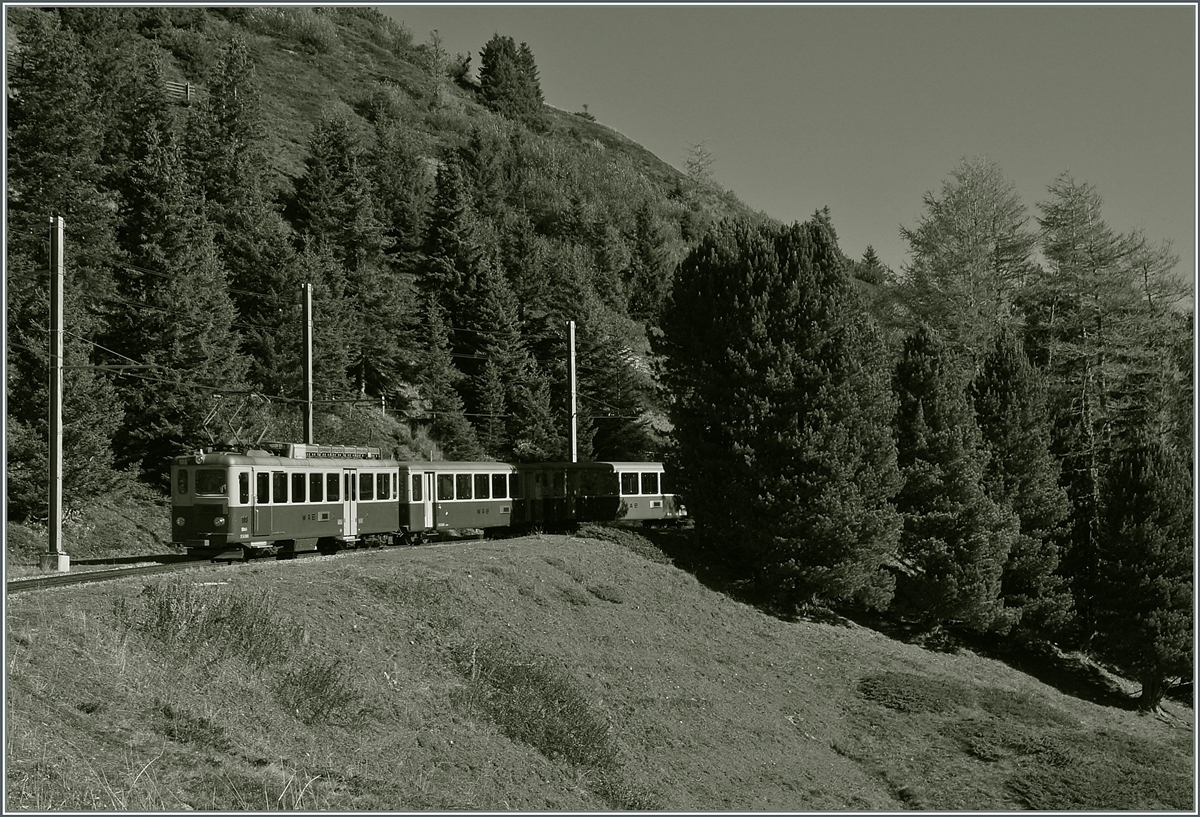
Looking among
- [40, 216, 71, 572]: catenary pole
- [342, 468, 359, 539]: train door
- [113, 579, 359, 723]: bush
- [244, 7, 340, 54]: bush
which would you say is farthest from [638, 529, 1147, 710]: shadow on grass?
[244, 7, 340, 54]: bush

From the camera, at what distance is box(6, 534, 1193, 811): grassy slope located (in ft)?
36.9

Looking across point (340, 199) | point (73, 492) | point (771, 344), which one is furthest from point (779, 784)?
point (340, 199)

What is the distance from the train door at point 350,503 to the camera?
2884cm

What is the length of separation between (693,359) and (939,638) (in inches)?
512

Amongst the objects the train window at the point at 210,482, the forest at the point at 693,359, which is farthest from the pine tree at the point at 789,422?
the train window at the point at 210,482

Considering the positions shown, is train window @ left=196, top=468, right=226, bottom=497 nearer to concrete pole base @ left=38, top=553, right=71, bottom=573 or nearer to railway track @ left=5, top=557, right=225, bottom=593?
railway track @ left=5, top=557, right=225, bottom=593

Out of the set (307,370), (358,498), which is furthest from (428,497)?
(307,370)

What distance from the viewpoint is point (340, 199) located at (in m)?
59.5

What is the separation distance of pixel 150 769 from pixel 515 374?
4462 cm

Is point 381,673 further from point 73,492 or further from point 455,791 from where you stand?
point 73,492

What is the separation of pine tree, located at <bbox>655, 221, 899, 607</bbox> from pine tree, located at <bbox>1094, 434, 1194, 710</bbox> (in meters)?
10.5

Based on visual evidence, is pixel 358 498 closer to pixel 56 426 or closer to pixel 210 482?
pixel 210 482

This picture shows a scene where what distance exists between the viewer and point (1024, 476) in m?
39.4

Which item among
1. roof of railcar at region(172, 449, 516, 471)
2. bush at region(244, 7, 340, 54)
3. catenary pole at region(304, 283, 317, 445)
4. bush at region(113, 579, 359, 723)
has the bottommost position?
bush at region(113, 579, 359, 723)
